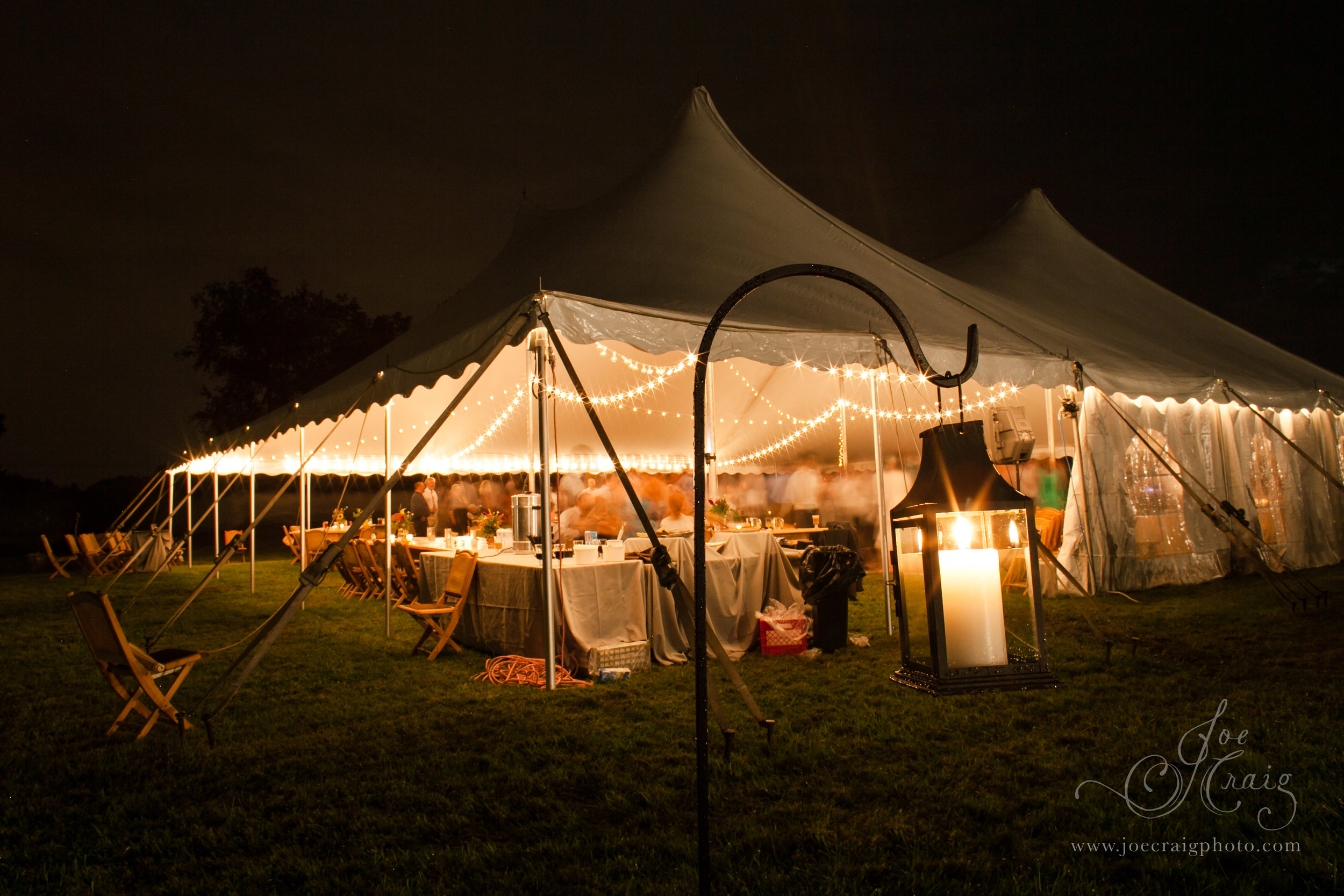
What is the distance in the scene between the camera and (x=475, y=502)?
44.5 feet

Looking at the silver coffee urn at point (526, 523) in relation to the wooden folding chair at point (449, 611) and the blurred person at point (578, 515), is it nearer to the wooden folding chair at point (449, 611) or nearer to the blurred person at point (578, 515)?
the wooden folding chair at point (449, 611)

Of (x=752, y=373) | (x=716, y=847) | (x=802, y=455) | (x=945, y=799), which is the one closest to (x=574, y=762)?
(x=716, y=847)

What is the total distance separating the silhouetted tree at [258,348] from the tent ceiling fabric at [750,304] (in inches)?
687

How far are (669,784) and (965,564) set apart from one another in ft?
6.51

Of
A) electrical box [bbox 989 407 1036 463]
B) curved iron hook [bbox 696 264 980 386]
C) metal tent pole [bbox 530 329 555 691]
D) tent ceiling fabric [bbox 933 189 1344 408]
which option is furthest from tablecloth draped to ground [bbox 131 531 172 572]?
curved iron hook [bbox 696 264 980 386]

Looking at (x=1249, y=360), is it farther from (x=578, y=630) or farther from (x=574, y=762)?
(x=574, y=762)

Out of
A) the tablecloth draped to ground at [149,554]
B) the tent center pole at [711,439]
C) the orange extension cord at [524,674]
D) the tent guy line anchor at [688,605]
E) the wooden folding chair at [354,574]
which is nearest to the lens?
the tent guy line anchor at [688,605]

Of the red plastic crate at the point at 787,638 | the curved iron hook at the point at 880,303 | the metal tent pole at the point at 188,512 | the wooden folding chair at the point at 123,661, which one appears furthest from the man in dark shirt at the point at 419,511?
the curved iron hook at the point at 880,303

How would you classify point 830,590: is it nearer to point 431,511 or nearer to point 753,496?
point 753,496

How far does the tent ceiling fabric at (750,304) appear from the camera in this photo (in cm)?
498

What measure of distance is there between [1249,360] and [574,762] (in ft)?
32.4

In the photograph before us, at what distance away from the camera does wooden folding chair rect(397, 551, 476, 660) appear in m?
5.23

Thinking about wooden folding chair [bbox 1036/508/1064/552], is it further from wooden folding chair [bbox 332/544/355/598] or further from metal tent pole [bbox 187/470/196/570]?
metal tent pole [bbox 187/470/196/570]

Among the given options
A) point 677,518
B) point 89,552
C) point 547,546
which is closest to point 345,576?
point 677,518
